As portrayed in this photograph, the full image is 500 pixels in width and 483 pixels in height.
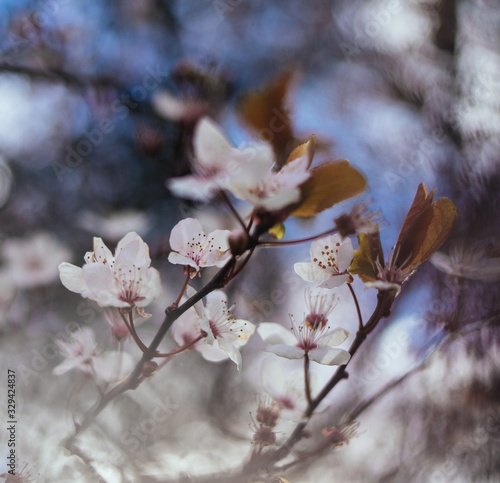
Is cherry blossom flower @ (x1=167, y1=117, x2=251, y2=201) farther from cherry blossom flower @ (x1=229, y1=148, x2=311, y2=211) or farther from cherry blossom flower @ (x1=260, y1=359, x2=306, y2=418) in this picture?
cherry blossom flower @ (x1=260, y1=359, x2=306, y2=418)

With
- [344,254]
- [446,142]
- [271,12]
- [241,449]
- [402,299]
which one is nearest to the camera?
[344,254]

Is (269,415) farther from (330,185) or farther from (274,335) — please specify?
(330,185)

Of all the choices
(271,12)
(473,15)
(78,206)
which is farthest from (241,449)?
(271,12)

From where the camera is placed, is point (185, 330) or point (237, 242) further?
point (185, 330)

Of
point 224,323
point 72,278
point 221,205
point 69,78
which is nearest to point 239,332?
point 224,323

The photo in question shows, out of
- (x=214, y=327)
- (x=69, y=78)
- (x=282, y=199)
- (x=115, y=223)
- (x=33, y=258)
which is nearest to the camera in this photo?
(x=282, y=199)

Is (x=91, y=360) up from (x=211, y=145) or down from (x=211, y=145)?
down

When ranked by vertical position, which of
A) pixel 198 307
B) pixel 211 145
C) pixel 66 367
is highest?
pixel 211 145

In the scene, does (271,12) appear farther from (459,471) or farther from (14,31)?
(459,471)
